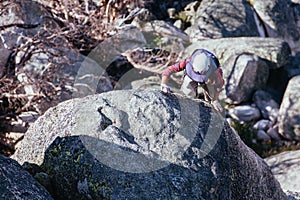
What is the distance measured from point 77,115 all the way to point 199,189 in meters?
0.94

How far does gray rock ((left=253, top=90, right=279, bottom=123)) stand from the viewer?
378 inches

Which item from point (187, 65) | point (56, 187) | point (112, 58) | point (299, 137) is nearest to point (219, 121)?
point (187, 65)

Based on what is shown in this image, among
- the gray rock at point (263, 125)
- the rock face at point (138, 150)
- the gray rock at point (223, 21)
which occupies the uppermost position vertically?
the rock face at point (138, 150)

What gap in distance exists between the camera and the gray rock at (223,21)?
10844 mm

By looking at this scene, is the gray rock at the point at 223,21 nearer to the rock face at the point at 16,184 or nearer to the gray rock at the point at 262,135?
the gray rock at the point at 262,135

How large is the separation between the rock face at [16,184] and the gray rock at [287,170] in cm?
367

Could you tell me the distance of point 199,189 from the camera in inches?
113

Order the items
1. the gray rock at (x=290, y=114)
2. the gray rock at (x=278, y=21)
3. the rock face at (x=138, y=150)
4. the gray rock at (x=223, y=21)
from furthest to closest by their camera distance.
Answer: the gray rock at (x=278, y=21) → the gray rock at (x=223, y=21) → the gray rock at (x=290, y=114) → the rock face at (x=138, y=150)

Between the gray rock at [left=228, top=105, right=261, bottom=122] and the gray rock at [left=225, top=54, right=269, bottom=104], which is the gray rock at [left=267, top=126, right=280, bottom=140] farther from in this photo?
the gray rock at [left=225, top=54, right=269, bottom=104]

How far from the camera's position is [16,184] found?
8.63 ft

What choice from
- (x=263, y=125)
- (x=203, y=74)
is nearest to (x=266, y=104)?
(x=263, y=125)

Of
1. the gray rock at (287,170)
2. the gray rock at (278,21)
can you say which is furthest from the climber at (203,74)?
the gray rock at (278,21)

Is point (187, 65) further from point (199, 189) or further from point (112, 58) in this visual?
point (112, 58)

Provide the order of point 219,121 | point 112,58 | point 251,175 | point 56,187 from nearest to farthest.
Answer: point 56,187 → point 219,121 → point 251,175 → point 112,58
